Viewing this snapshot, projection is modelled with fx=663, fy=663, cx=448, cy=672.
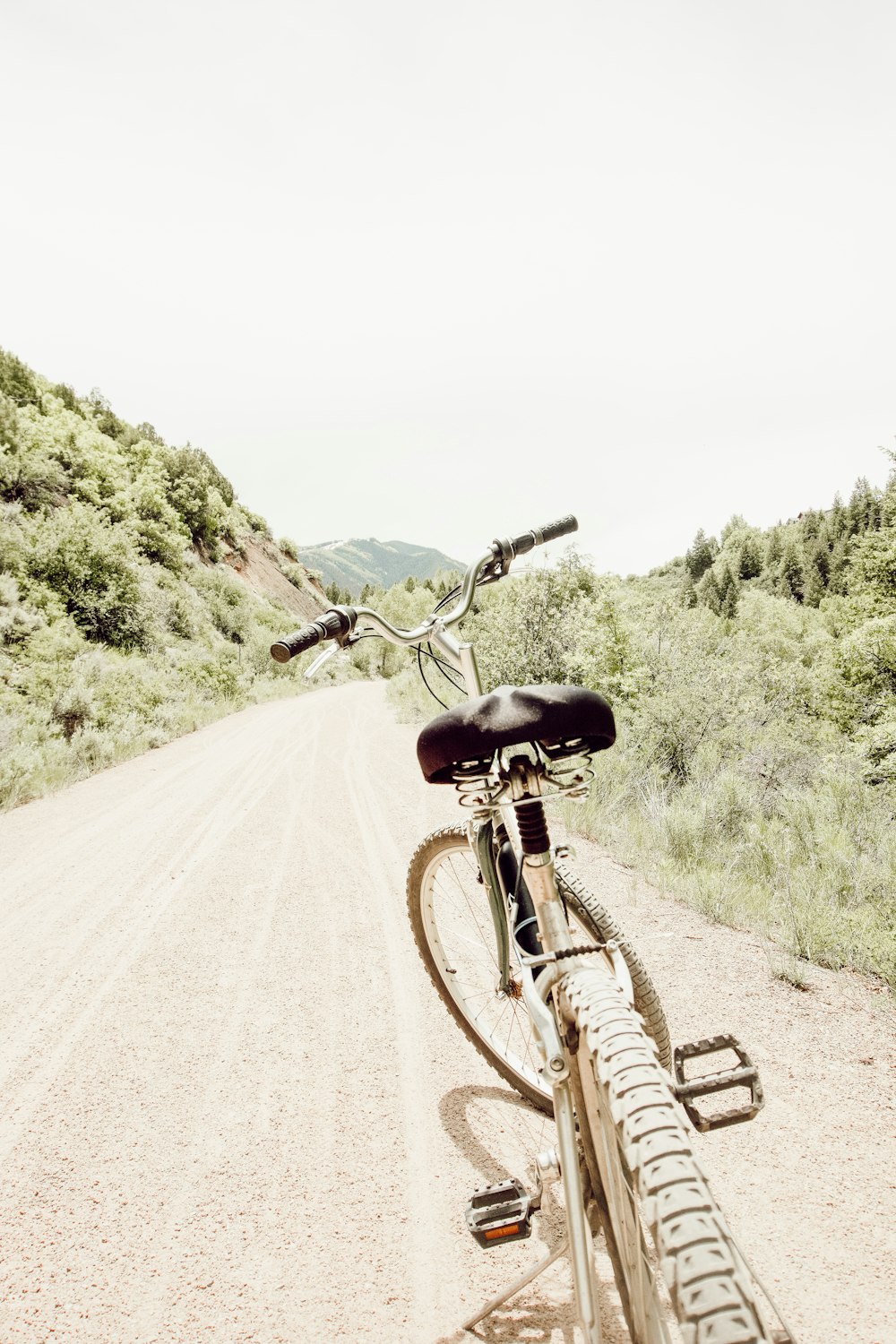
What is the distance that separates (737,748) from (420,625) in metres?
6.92

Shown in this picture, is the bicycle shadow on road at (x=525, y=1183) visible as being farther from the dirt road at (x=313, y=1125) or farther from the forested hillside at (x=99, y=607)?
the forested hillside at (x=99, y=607)

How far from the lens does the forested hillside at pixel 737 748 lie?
412cm

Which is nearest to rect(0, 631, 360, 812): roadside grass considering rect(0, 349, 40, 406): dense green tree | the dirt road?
the dirt road

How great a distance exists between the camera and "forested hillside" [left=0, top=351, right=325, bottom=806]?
35.2ft

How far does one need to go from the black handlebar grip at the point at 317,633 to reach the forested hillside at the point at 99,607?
700 cm

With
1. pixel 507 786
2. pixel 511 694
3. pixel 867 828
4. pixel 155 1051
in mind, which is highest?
pixel 511 694

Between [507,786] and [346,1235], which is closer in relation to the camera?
[507,786]

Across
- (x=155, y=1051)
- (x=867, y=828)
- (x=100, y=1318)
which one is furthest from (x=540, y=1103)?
(x=867, y=828)

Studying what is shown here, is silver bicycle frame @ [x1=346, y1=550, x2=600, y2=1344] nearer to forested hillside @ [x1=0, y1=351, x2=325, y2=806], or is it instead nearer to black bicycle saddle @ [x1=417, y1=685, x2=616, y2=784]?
black bicycle saddle @ [x1=417, y1=685, x2=616, y2=784]

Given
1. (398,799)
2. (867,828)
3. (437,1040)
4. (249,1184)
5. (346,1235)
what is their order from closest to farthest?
(346,1235)
(249,1184)
(437,1040)
(867,828)
(398,799)

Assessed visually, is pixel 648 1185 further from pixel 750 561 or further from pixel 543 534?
pixel 750 561

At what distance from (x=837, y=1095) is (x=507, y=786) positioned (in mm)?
2043

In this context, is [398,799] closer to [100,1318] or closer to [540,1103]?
[540,1103]

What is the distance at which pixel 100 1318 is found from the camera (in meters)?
1.87
